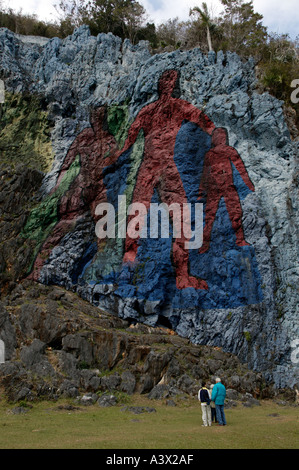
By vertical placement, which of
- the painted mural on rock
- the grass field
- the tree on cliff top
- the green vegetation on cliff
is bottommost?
the grass field

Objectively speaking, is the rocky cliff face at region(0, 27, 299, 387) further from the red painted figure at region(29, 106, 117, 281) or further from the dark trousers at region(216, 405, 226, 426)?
the dark trousers at region(216, 405, 226, 426)

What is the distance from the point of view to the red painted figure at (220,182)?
71.6ft

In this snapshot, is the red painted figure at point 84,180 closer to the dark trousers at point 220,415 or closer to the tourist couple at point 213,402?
the tourist couple at point 213,402

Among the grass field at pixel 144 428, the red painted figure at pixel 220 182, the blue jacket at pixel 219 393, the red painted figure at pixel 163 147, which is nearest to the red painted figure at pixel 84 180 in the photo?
the red painted figure at pixel 163 147

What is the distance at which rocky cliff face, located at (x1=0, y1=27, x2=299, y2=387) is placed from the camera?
19.8 m

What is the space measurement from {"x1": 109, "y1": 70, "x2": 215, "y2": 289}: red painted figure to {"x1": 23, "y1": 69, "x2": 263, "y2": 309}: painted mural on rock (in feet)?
0.20

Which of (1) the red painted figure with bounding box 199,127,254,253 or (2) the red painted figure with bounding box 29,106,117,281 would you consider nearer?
(1) the red painted figure with bounding box 199,127,254,253

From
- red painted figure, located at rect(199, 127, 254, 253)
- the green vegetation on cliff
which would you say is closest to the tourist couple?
red painted figure, located at rect(199, 127, 254, 253)

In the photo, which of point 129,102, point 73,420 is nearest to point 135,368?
point 73,420

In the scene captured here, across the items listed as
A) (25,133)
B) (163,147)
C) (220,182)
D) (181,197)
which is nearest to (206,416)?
(181,197)

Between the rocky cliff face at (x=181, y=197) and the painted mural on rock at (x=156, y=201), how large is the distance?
0.23 feet

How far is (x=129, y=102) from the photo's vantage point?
87.4 feet

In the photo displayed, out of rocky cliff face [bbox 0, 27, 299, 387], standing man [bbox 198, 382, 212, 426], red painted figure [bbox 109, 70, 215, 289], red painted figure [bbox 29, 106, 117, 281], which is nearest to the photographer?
standing man [bbox 198, 382, 212, 426]

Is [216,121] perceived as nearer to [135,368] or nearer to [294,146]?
[294,146]
